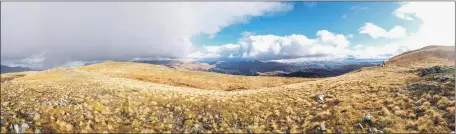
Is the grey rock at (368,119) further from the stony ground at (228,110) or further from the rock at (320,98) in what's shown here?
the rock at (320,98)

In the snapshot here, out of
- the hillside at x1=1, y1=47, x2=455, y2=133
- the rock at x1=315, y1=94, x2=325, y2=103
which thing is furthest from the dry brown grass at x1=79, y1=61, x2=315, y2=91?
the rock at x1=315, y1=94, x2=325, y2=103

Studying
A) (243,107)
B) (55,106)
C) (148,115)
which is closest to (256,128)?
(243,107)

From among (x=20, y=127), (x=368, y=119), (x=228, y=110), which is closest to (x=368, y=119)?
(x=368, y=119)

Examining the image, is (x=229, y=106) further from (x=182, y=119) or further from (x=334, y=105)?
(x=334, y=105)

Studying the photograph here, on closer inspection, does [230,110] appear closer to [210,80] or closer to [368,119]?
[368,119]

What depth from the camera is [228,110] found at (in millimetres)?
29891

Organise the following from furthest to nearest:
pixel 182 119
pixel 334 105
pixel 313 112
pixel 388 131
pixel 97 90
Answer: pixel 97 90 → pixel 334 105 → pixel 313 112 → pixel 182 119 → pixel 388 131

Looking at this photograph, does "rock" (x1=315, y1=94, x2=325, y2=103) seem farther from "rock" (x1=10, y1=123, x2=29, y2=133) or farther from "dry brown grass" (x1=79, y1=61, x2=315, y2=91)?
"dry brown grass" (x1=79, y1=61, x2=315, y2=91)

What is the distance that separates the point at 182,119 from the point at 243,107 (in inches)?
Result: 287

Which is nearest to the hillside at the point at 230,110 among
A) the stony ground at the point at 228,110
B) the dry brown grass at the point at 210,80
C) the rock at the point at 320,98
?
the stony ground at the point at 228,110

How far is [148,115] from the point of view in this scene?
89.7 ft

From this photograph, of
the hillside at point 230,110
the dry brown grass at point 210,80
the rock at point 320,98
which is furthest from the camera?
the dry brown grass at point 210,80

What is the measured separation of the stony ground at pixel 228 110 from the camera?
23.8 meters

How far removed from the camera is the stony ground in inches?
938
